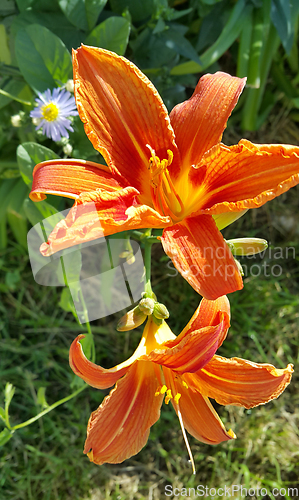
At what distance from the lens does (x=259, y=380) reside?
1.08 meters

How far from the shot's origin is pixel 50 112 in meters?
1.37

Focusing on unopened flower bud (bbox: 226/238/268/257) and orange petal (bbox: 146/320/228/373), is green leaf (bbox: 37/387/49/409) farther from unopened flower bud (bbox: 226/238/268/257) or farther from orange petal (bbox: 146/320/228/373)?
unopened flower bud (bbox: 226/238/268/257)

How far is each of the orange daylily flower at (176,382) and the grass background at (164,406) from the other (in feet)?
3.01

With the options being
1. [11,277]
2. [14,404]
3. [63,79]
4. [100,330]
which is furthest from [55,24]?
[14,404]

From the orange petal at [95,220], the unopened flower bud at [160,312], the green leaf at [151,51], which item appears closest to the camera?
the orange petal at [95,220]

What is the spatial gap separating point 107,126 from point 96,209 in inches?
10.1

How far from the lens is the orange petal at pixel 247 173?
2.87 feet

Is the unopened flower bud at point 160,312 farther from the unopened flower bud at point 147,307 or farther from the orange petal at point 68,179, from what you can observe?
the orange petal at point 68,179

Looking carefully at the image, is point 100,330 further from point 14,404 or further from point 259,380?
point 259,380

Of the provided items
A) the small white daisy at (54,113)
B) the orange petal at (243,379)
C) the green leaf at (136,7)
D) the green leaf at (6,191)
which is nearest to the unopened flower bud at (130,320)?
the orange petal at (243,379)

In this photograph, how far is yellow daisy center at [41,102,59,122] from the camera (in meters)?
1.37

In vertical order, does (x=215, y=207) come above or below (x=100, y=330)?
above

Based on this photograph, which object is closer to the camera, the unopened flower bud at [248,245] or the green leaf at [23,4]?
the unopened flower bud at [248,245]

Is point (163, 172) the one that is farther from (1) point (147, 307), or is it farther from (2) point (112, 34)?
(2) point (112, 34)
